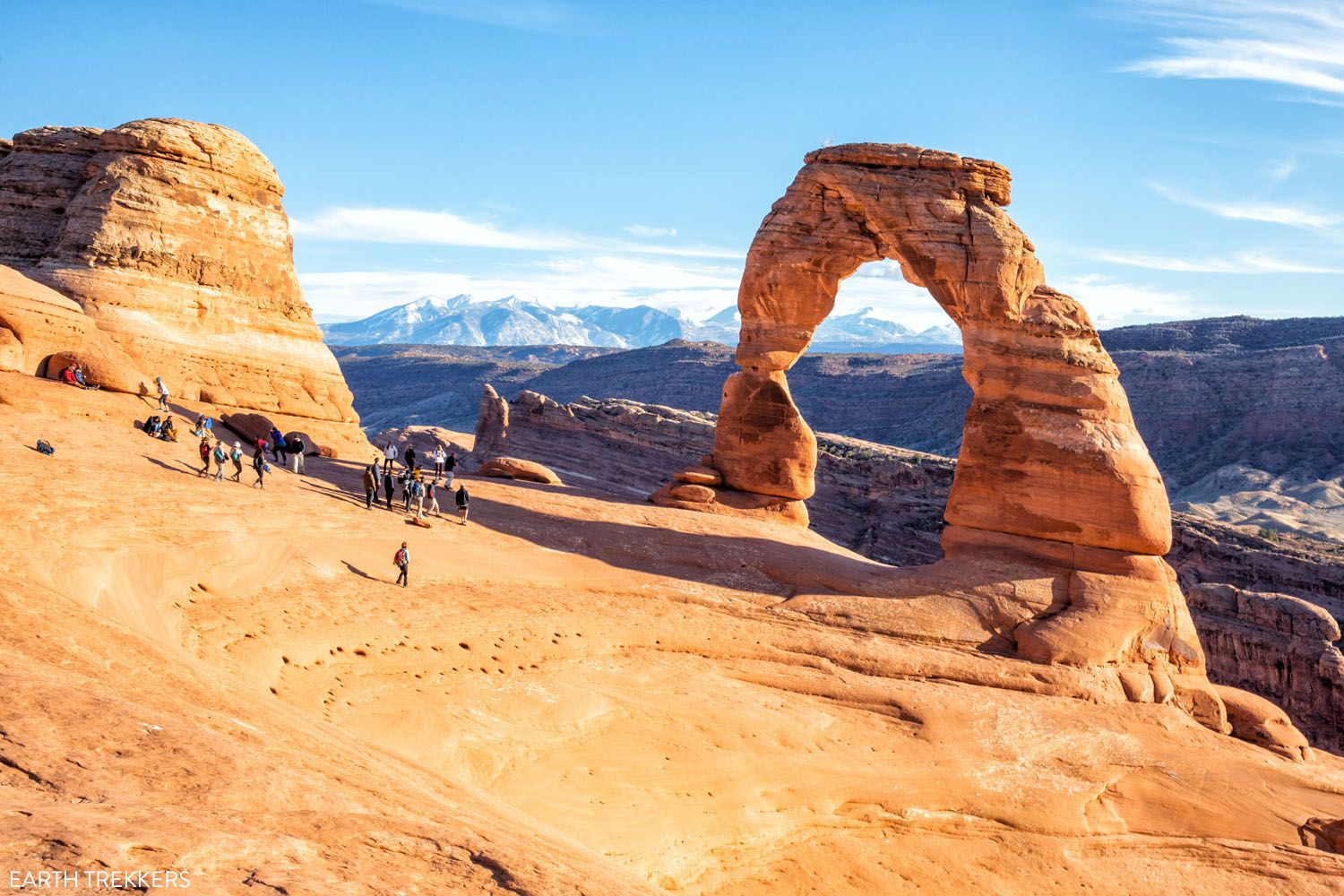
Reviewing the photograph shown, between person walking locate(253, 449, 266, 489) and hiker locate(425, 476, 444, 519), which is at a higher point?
person walking locate(253, 449, 266, 489)

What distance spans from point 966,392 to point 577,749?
88021 mm

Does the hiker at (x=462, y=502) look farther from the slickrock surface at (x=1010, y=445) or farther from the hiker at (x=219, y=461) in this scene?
the slickrock surface at (x=1010, y=445)

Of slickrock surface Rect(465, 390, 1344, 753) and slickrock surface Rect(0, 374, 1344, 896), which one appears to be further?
slickrock surface Rect(465, 390, 1344, 753)

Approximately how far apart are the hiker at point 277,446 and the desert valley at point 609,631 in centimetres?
61

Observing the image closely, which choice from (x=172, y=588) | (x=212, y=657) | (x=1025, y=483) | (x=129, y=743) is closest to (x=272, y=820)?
(x=129, y=743)

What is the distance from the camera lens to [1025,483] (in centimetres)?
2170

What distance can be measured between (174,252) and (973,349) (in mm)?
19045

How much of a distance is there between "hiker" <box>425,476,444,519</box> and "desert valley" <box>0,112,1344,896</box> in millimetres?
887

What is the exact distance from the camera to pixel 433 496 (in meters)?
20.6

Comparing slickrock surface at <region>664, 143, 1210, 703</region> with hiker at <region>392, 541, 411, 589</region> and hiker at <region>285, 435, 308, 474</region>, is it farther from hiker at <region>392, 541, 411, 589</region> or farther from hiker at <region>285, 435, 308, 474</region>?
hiker at <region>285, 435, 308, 474</region>

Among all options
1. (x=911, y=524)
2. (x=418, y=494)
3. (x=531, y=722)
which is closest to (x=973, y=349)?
(x=418, y=494)

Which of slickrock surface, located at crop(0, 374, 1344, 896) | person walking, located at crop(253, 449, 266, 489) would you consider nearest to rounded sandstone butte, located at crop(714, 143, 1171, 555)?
slickrock surface, located at crop(0, 374, 1344, 896)

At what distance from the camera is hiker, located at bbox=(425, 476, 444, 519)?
2047 centimetres

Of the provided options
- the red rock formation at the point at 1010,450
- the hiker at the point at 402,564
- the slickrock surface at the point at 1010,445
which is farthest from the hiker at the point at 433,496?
the slickrock surface at the point at 1010,445
